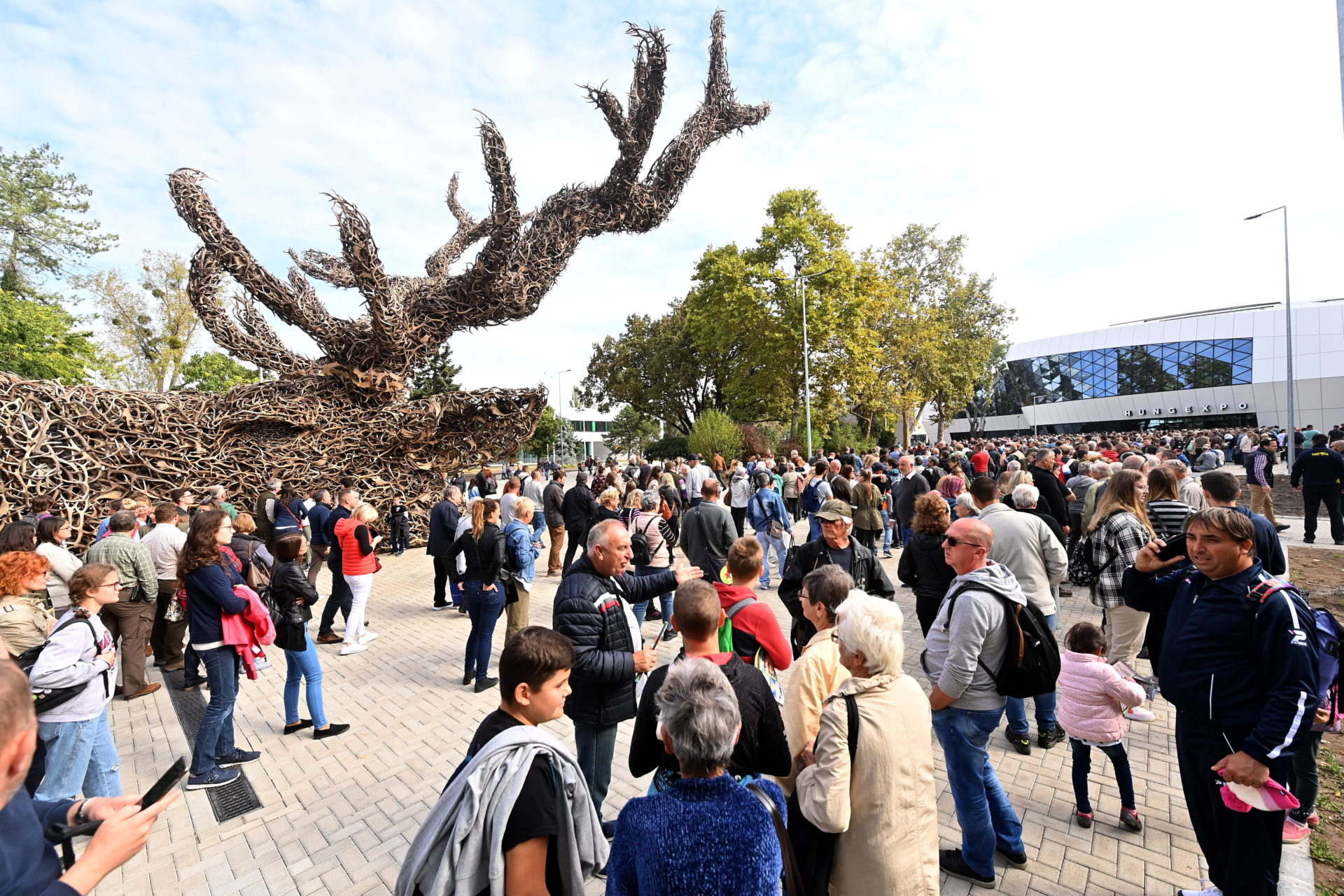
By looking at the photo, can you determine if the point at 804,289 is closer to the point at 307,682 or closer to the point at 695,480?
the point at 695,480

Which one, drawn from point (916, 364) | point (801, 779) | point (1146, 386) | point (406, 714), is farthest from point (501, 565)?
point (1146, 386)

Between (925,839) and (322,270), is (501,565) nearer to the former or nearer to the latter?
(925,839)

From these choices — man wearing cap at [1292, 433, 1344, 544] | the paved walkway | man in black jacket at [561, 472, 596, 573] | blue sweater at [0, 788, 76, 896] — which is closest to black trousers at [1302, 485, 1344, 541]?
man wearing cap at [1292, 433, 1344, 544]

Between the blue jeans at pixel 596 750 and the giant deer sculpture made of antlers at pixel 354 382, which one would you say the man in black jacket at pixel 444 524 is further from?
the giant deer sculpture made of antlers at pixel 354 382

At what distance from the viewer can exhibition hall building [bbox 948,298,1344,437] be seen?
5100 cm

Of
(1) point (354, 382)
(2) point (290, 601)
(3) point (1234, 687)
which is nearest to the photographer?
(3) point (1234, 687)

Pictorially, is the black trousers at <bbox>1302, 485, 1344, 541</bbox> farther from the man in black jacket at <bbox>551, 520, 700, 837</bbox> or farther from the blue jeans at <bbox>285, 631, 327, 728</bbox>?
the blue jeans at <bbox>285, 631, 327, 728</bbox>

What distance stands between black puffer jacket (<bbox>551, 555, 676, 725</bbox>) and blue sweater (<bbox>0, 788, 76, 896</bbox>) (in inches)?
72.9

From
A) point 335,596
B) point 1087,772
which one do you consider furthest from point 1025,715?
Result: point 335,596

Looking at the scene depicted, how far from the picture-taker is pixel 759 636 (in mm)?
3373

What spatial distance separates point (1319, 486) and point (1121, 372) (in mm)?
62824

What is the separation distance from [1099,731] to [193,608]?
6019 mm

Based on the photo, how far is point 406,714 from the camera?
5754 millimetres

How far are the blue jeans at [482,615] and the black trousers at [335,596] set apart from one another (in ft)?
7.48
